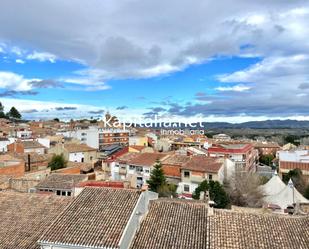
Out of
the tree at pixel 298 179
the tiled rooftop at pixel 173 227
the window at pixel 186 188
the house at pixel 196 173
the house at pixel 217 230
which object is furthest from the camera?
the tree at pixel 298 179

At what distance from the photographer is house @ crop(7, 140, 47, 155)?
218 feet

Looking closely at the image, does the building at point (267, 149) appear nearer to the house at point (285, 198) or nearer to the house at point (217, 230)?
the house at point (285, 198)

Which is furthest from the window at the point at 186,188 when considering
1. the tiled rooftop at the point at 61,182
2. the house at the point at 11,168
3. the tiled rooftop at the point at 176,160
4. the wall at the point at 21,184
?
the house at the point at 11,168

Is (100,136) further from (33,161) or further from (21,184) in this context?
(21,184)

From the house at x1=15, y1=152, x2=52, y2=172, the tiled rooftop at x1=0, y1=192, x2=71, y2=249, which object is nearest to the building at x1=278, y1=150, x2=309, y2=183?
the house at x1=15, y1=152, x2=52, y2=172

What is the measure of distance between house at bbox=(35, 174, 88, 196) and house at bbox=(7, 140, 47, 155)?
110 feet

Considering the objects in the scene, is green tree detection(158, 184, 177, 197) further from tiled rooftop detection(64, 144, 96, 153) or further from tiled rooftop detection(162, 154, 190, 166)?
tiled rooftop detection(64, 144, 96, 153)

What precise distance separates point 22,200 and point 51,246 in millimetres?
7648

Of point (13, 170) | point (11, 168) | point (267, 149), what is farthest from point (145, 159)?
point (267, 149)

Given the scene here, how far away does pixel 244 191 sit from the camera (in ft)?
138

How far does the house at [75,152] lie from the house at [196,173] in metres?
27.9

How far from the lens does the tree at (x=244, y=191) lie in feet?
130

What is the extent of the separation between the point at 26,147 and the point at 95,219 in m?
55.0

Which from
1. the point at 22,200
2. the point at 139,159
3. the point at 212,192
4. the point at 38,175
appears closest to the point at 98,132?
the point at 139,159
